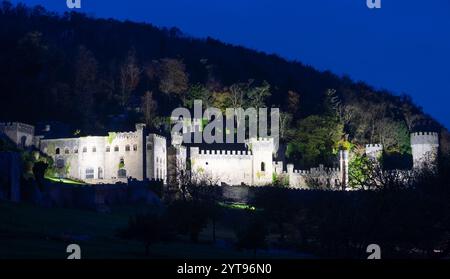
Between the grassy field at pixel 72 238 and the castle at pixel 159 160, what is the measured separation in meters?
12.7

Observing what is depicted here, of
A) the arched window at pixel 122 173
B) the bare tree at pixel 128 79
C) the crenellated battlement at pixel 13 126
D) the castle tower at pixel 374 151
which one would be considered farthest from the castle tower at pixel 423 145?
the crenellated battlement at pixel 13 126

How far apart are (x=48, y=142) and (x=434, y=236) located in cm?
3168

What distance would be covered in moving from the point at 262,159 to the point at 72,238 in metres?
32.8

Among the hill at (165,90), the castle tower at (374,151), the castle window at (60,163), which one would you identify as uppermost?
the hill at (165,90)

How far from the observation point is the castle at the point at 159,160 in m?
64.8

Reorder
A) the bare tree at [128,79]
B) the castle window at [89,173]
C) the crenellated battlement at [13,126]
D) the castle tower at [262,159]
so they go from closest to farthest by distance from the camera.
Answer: the crenellated battlement at [13,126] < the castle window at [89,173] < the castle tower at [262,159] < the bare tree at [128,79]

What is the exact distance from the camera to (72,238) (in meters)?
40.2

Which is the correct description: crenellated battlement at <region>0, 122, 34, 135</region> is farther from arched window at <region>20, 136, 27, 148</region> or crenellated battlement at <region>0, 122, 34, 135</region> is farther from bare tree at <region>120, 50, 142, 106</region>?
bare tree at <region>120, 50, 142, 106</region>

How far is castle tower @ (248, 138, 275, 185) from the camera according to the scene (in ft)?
234

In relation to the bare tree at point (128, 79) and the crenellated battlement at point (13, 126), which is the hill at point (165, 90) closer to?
the bare tree at point (128, 79)

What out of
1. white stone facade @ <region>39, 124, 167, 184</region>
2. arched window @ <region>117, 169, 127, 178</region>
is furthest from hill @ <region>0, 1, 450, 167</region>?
arched window @ <region>117, 169, 127, 178</region>

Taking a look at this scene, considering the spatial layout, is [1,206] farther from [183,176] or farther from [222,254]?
[183,176]

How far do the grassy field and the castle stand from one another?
41.6ft

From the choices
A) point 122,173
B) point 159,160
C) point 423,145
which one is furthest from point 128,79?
point 423,145
